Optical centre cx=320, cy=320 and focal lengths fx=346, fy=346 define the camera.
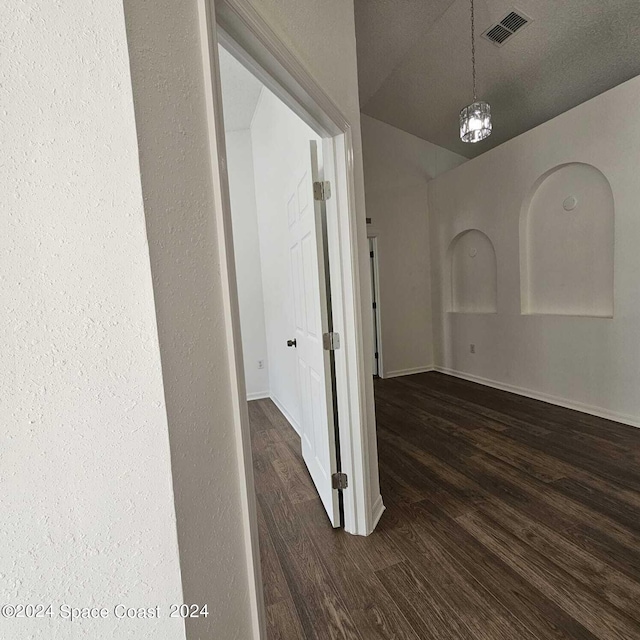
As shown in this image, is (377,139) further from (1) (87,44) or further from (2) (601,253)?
(1) (87,44)

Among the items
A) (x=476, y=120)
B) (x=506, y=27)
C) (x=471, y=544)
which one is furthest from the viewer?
(x=506, y=27)

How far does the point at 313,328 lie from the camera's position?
1987 mm

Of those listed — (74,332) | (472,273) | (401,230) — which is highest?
(401,230)

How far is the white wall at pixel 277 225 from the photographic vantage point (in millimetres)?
2559

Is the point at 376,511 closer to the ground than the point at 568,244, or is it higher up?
closer to the ground

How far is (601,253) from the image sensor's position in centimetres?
318

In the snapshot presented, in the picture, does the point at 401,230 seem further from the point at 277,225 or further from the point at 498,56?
the point at 277,225

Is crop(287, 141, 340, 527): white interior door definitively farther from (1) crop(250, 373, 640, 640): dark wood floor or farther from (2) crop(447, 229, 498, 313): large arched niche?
(2) crop(447, 229, 498, 313): large arched niche

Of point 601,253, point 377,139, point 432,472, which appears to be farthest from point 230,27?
point 377,139

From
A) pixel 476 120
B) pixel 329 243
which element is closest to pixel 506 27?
pixel 476 120

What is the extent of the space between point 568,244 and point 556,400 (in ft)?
5.19

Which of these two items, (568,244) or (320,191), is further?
(568,244)

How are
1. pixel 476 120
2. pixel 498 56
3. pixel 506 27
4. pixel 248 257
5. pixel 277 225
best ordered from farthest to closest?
1. pixel 248 257
2. pixel 498 56
3. pixel 277 225
4. pixel 506 27
5. pixel 476 120

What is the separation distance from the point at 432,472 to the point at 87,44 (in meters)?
2.59
